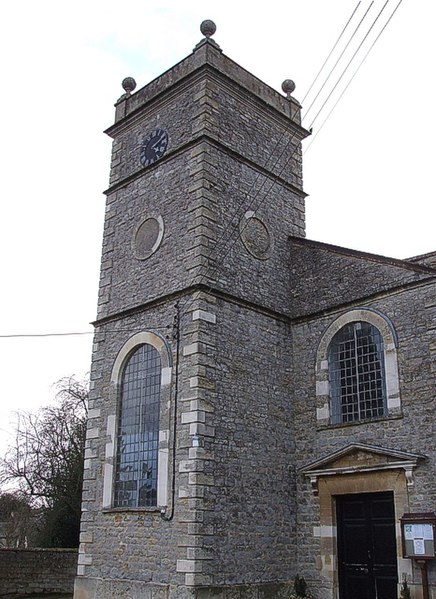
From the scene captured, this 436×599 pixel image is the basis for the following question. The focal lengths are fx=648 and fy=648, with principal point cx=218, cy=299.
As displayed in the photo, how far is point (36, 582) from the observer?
18.8 meters

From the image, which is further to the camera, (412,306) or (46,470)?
(46,470)

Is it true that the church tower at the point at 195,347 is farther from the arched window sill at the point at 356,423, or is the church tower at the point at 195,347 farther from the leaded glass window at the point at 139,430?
the arched window sill at the point at 356,423

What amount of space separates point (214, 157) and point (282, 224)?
2.49m

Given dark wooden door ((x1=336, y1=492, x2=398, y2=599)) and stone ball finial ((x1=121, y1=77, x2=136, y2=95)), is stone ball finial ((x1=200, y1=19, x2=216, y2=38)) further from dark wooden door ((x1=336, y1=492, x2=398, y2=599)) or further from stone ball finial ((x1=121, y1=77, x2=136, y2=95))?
dark wooden door ((x1=336, y1=492, x2=398, y2=599))

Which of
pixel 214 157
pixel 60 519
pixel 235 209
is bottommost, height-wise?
pixel 60 519

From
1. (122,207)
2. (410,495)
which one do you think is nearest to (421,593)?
(410,495)

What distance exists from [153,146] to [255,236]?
346 cm

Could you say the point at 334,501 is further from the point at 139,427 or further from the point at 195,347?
the point at 139,427

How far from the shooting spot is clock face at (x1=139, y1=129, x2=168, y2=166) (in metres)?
15.4

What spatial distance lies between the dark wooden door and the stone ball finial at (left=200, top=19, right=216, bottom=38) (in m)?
10.8

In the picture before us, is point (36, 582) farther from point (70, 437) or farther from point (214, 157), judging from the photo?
point (214, 157)

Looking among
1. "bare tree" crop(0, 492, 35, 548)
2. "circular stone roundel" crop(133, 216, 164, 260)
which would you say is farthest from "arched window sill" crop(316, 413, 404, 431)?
"bare tree" crop(0, 492, 35, 548)

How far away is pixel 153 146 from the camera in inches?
619

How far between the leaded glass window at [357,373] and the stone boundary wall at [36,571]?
35.3 feet
